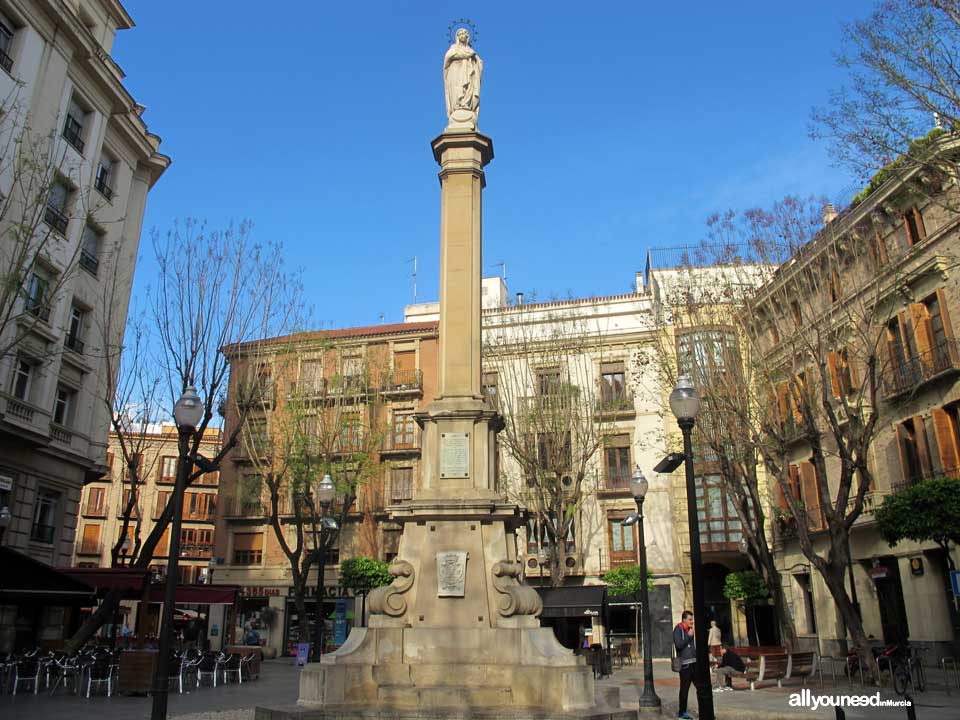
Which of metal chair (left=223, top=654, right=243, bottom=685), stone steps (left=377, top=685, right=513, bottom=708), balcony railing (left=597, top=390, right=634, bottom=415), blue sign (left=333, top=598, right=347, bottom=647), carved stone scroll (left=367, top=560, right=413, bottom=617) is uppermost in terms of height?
balcony railing (left=597, top=390, right=634, bottom=415)

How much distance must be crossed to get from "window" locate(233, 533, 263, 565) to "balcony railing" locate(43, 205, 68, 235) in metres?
19.5

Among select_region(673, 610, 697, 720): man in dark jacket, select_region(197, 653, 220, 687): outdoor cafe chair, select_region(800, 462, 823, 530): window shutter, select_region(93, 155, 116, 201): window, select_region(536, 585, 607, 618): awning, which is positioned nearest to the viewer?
select_region(673, 610, 697, 720): man in dark jacket

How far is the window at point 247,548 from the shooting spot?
3772 cm

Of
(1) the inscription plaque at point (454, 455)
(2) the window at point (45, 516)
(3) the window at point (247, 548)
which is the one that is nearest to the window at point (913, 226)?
(1) the inscription plaque at point (454, 455)

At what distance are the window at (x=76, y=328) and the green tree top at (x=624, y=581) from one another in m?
21.7

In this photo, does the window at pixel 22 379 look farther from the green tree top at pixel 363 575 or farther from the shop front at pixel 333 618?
the shop front at pixel 333 618

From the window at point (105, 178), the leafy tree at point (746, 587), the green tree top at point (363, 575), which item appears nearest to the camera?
the window at point (105, 178)

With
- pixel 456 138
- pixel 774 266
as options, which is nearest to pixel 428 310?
pixel 774 266

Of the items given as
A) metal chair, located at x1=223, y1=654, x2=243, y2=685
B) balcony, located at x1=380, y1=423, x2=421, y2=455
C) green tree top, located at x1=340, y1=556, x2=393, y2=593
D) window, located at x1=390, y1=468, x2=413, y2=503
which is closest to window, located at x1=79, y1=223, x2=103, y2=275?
metal chair, located at x1=223, y1=654, x2=243, y2=685

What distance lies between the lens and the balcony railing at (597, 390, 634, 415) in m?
33.6

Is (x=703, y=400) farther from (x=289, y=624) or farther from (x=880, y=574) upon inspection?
(x=289, y=624)

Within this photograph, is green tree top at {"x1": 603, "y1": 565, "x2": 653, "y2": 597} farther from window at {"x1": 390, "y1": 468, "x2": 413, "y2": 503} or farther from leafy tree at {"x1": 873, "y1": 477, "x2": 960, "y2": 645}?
leafy tree at {"x1": 873, "y1": 477, "x2": 960, "y2": 645}

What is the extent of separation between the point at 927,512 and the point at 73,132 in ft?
84.2

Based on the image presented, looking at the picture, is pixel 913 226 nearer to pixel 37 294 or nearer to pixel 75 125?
pixel 37 294
